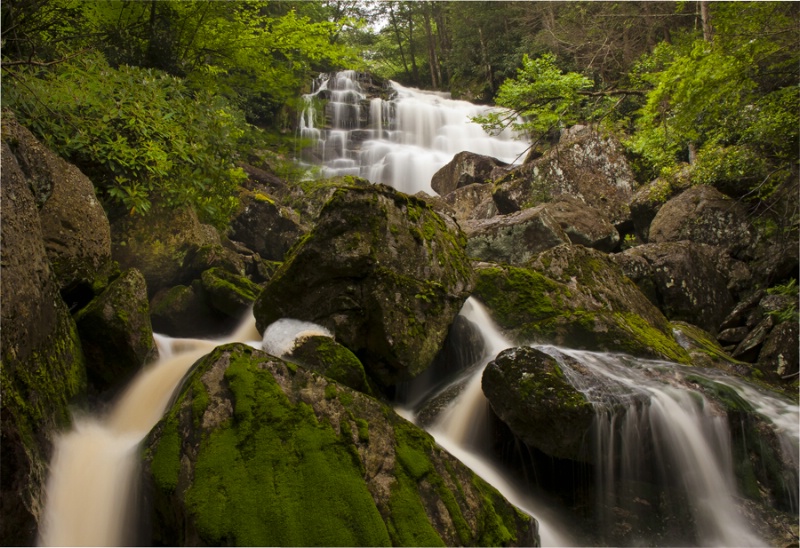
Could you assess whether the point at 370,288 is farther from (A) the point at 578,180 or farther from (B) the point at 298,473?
(A) the point at 578,180

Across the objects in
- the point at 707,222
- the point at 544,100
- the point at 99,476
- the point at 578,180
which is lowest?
the point at 99,476

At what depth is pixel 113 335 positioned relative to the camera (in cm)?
493

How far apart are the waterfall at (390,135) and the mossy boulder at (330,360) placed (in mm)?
13648

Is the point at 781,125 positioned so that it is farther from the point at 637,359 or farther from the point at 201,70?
the point at 201,70

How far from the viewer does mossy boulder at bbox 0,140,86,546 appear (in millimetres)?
2873

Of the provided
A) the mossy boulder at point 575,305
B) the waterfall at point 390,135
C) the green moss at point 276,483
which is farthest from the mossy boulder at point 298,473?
the waterfall at point 390,135

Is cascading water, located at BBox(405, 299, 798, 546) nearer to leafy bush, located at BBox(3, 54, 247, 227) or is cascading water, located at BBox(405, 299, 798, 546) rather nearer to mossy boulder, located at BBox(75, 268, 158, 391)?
mossy boulder, located at BBox(75, 268, 158, 391)

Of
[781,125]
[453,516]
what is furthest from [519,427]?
[781,125]

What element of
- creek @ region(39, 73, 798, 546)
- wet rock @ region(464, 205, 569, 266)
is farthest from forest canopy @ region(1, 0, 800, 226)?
creek @ region(39, 73, 798, 546)

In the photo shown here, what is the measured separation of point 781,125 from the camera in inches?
327

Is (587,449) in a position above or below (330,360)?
below

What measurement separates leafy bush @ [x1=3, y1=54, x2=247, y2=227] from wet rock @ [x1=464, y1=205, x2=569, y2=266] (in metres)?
4.97

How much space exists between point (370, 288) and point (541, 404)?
2.09 m

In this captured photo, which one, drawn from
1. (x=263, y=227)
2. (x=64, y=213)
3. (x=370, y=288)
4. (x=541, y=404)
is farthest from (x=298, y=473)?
(x=263, y=227)
